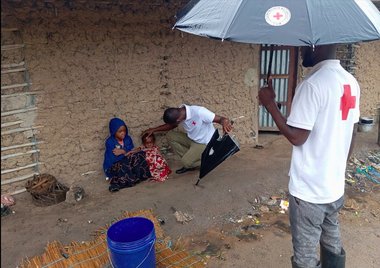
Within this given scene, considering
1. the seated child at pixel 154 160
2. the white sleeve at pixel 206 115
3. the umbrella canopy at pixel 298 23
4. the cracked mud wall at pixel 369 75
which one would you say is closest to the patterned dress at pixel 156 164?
the seated child at pixel 154 160

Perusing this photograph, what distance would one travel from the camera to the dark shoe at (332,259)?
2340 millimetres

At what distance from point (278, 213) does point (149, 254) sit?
1923 mm

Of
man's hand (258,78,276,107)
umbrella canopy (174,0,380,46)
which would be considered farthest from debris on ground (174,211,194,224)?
umbrella canopy (174,0,380,46)

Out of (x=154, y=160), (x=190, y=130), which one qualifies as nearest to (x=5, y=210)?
(x=154, y=160)

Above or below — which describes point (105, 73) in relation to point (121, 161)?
above

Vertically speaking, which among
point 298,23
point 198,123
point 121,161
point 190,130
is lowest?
point 121,161

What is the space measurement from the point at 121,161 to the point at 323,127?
3.10 metres

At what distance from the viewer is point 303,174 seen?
2055 mm

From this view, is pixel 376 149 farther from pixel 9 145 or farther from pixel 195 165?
pixel 9 145

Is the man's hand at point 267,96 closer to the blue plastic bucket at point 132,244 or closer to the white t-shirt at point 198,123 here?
the blue plastic bucket at point 132,244

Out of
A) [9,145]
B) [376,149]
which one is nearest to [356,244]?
[376,149]

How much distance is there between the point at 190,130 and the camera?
487 cm

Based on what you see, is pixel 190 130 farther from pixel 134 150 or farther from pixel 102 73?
pixel 102 73

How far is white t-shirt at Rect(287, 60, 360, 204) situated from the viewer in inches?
75.3
